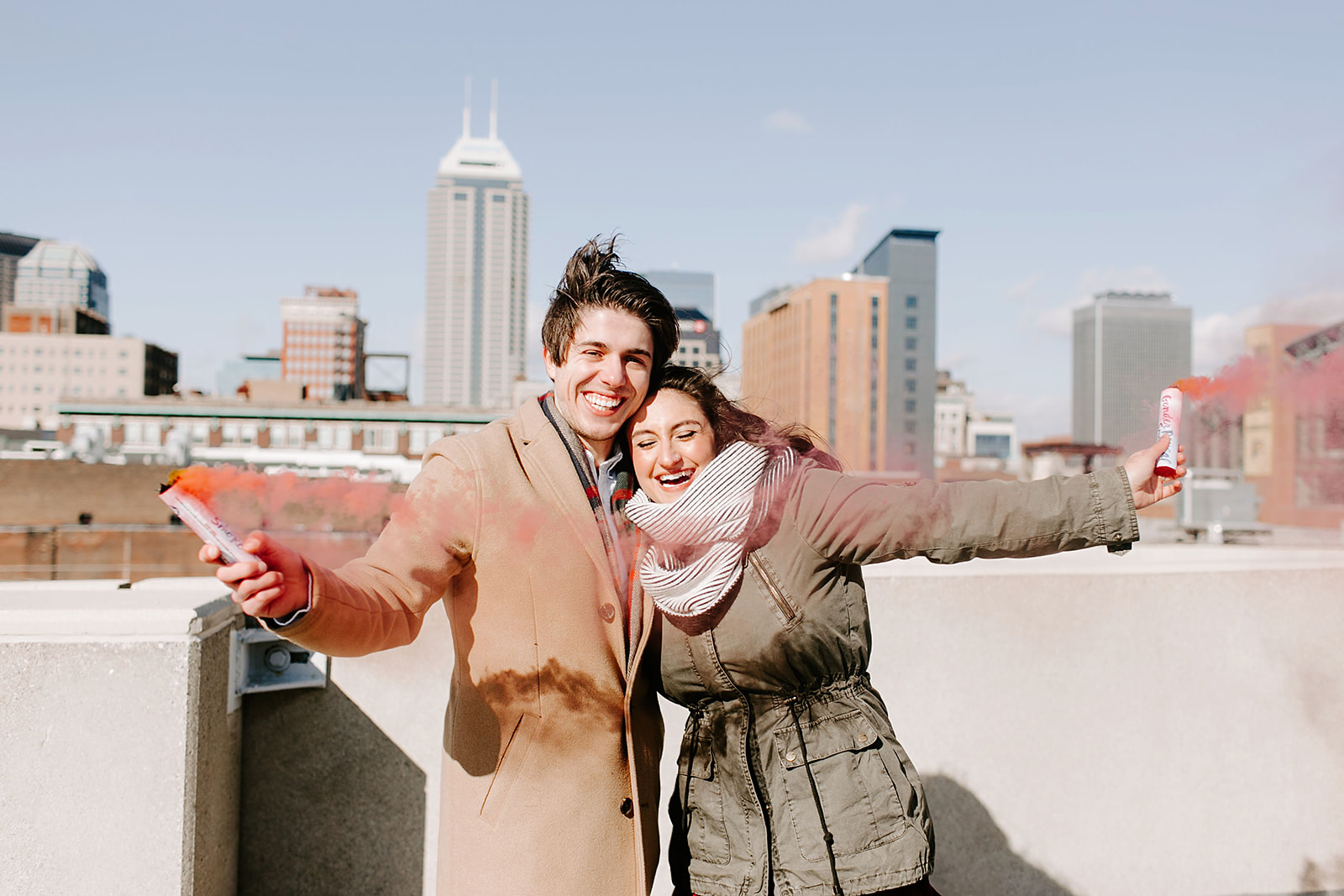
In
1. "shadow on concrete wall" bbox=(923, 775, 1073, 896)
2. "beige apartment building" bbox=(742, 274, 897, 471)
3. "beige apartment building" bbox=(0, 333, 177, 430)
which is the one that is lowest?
"shadow on concrete wall" bbox=(923, 775, 1073, 896)

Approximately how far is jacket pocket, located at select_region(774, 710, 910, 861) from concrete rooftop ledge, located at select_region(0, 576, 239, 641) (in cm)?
168

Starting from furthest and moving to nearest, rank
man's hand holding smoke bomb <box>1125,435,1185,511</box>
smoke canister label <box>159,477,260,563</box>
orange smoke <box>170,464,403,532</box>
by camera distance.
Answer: man's hand holding smoke bomb <box>1125,435,1185,511</box>, orange smoke <box>170,464,403,532</box>, smoke canister label <box>159,477,260,563</box>

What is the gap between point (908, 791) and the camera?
198 centimetres

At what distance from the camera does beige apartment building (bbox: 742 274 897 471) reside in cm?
615

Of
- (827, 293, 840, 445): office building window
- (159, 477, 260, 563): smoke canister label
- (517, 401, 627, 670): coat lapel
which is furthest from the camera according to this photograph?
(827, 293, 840, 445): office building window

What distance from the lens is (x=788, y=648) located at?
1.99m

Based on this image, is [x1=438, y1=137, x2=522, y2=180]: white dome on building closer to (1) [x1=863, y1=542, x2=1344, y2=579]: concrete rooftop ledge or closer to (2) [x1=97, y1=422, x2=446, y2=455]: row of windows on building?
(2) [x1=97, y1=422, x2=446, y2=455]: row of windows on building

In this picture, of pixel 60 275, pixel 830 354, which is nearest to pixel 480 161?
pixel 830 354

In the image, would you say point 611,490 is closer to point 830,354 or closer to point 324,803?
point 324,803

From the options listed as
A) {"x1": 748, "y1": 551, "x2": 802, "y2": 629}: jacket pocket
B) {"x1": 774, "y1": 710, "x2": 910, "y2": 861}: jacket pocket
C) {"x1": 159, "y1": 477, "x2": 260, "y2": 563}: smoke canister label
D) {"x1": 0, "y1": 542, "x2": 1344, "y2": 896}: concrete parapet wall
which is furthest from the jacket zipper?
{"x1": 0, "y1": 542, "x2": 1344, "y2": 896}: concrete parapet wall

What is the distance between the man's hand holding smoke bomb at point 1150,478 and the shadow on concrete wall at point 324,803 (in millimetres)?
2592

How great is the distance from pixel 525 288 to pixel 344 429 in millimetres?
135881

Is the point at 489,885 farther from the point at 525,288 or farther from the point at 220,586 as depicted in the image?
the point at 525,288

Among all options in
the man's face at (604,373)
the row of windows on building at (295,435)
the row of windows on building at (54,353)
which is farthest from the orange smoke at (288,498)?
the row of windows on building at (54,353)
